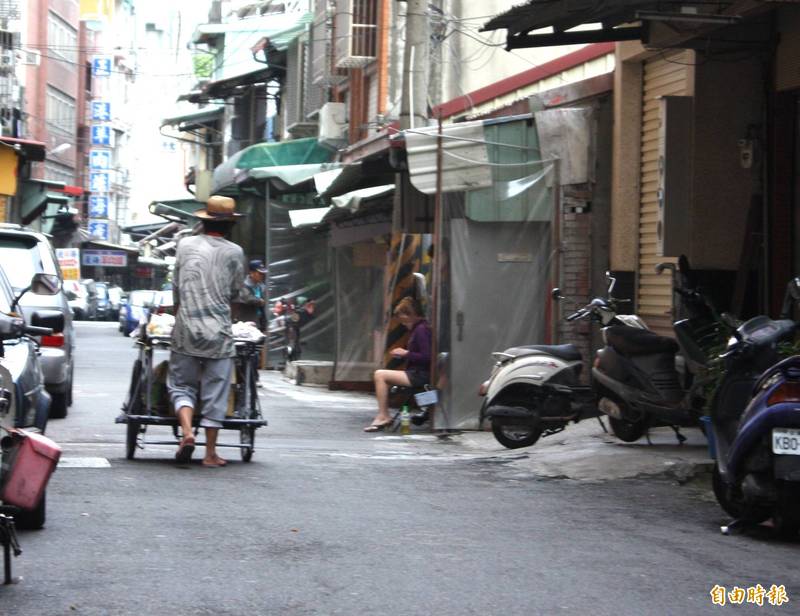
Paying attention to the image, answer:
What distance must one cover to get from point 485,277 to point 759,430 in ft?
24.5

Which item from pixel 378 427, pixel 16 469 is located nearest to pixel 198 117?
pixel 378 427

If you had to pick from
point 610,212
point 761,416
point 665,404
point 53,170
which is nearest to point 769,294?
point 665,404

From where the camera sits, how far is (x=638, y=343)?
1173 cm

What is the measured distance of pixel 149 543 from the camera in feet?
23.0

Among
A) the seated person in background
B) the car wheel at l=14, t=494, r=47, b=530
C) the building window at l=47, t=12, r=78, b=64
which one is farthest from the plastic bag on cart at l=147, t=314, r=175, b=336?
the building window at l=47, t=12, r=78, b=64

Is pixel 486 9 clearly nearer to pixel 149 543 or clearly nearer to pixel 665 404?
pixel 665 404

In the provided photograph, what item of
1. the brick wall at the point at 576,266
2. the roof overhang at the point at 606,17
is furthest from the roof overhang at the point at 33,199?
the roof overhang at the point at 606,17

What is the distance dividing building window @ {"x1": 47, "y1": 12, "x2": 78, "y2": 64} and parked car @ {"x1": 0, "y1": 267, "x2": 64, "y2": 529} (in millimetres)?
58539

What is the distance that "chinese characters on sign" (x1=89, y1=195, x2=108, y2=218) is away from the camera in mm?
71688

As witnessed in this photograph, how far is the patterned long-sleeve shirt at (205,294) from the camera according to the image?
10391mm

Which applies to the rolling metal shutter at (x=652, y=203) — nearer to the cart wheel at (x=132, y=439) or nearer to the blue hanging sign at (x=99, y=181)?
the cart wheel at (x=132, y=439)

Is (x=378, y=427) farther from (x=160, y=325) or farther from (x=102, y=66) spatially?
(x=102, y=66)

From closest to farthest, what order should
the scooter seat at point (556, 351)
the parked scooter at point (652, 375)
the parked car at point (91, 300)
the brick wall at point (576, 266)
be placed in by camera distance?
1. the parked scooter at point (652, 375)
2. the scooter seat at point (556, 351)
3. the brick wall at point (576, 266)
4. the parked car at point (91, 300)

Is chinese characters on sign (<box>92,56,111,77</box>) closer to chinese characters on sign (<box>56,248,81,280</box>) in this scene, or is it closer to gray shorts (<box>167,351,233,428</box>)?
chinese characters on sign (<box>56,248,81,280</box>)
